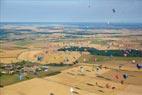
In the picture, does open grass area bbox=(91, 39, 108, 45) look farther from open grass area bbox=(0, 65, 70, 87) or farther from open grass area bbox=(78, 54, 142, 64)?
open grass area bbox=(0, 65, 70, 87)

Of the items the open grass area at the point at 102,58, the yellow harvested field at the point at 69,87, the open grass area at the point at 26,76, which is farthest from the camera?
the open grass area at the point at 102,58

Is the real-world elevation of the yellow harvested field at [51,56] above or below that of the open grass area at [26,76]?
above

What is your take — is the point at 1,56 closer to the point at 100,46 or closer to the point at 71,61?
the point at 71,61

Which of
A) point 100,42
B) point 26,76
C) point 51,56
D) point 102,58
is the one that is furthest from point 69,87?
point 100,42

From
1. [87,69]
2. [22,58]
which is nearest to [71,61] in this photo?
[87,69]

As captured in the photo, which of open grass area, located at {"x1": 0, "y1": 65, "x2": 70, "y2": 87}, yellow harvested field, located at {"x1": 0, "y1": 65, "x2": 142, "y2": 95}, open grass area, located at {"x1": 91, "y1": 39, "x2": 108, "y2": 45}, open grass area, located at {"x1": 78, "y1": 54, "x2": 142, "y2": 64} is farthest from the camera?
open grass area, located at {"x1": 91, "y1": 39, "x2": 108, "y2": 45}

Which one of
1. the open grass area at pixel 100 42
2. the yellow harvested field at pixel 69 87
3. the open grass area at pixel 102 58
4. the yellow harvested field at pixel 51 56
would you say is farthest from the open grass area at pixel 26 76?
the open grass area at pixel 100 42

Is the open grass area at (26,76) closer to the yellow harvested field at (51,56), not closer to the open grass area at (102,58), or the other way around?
the yellow harvested field at (51,56)

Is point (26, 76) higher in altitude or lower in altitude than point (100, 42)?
lower

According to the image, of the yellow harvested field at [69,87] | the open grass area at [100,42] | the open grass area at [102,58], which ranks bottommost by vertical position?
the yellow harvested field at [69,87]

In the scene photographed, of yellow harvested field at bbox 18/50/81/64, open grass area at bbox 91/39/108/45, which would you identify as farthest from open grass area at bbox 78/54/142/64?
open grass area at bbox 91/39/108/45

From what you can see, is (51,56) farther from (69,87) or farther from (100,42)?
(69,87)
